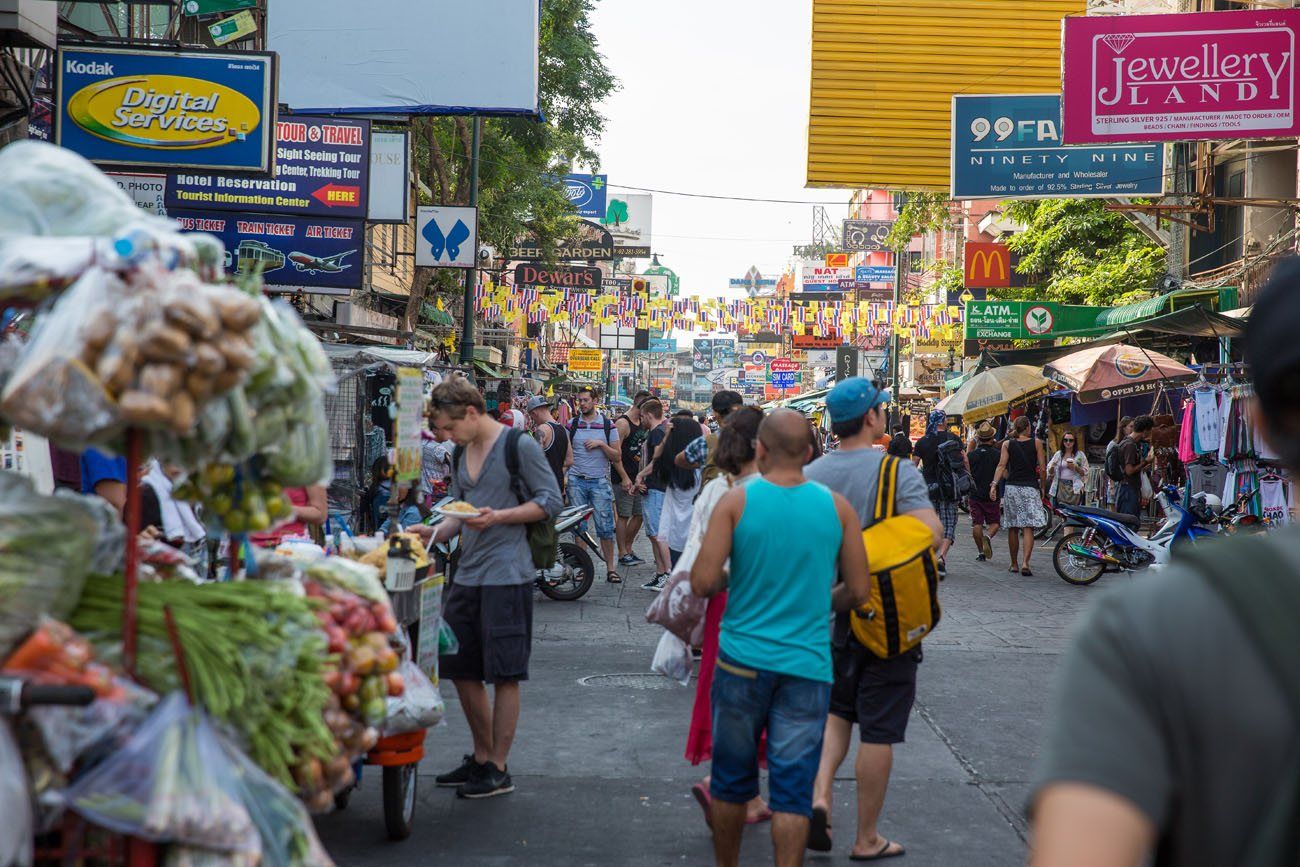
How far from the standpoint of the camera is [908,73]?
57.7ft

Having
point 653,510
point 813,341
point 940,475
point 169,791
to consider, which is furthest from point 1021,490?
point 813,341

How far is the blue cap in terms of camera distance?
5805mm

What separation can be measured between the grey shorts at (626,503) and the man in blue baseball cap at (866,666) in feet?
32.8

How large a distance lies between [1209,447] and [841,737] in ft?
27.6

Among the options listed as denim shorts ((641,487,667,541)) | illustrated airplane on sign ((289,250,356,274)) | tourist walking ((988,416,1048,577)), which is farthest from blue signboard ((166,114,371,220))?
tourist walking ((988,416,1048,577))

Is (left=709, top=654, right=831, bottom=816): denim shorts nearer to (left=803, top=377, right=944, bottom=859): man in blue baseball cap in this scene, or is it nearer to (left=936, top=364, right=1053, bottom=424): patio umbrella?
(left=803, top=377, right=944, bottom=859): man in blue baseball cap

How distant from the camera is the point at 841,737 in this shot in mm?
6004

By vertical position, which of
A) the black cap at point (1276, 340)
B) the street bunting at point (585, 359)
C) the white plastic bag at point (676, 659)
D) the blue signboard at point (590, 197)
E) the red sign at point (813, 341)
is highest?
the blue signboard at point (590, 197)

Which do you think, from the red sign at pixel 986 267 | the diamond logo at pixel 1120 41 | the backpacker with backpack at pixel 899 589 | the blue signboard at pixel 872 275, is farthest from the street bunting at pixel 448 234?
the blue signboard at pixel 872 275

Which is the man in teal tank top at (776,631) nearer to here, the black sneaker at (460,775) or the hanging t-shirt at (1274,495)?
the black sneaker at (460,775)

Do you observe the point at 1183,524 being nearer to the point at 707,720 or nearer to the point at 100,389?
the point at 707,720

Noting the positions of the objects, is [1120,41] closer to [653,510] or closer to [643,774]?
[653,510]

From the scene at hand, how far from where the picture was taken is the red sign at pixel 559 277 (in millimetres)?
36156

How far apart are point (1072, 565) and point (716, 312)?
107ft
